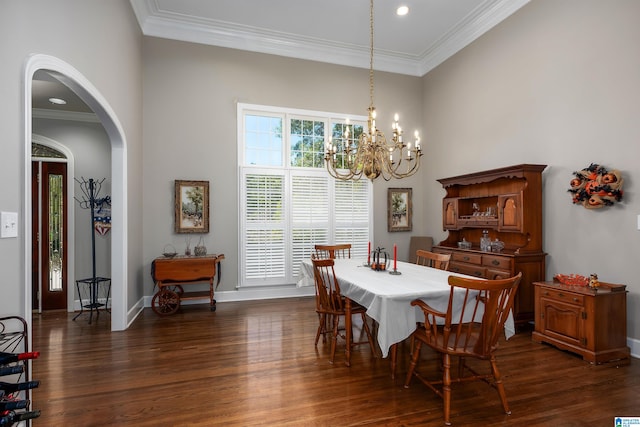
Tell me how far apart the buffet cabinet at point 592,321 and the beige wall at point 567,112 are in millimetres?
248

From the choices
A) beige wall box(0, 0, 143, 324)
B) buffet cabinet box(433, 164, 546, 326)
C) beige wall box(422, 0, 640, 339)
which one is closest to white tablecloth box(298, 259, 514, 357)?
buffet cabinet box(433, 164, 546, 326)

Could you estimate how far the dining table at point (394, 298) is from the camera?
244 centimetres

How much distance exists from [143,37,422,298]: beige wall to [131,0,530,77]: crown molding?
135mm

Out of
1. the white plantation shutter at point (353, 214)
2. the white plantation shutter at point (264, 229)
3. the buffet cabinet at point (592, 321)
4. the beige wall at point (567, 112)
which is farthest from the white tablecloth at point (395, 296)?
the white plantation shutter at point (353, 214)

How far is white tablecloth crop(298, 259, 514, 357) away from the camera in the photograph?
243cm

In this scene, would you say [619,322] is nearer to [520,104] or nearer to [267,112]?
[520,104]

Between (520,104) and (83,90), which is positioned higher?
(520,104)

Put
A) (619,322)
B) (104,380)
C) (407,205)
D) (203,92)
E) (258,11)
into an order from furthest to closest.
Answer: (407,205), (203,92), (258,11), (619,322), (104,380)

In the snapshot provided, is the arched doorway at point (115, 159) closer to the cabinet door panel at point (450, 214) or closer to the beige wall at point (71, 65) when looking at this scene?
the beige wall at point (71, 65)

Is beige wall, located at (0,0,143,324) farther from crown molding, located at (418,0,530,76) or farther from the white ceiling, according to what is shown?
crown molding, located at (418,0,530,76)

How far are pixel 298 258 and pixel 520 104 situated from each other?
154 inches

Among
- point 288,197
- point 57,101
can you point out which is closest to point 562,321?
point 288,197

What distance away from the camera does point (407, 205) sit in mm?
6363

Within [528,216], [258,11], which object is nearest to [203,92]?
[258,11]
